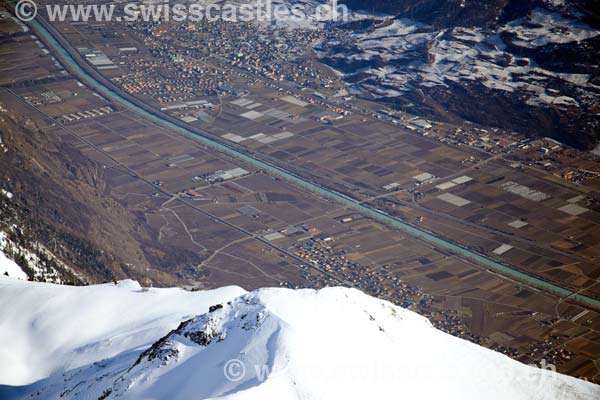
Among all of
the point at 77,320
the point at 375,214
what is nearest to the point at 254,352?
the point at 77,320

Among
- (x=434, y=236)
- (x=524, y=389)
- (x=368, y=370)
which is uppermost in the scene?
(x=368, y=370)

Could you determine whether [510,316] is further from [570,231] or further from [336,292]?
[336,292]

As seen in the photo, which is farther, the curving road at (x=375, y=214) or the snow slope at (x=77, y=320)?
the curving road at (x=375, y=214)

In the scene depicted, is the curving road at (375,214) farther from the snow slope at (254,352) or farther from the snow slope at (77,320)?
the snow slope at (77,320)

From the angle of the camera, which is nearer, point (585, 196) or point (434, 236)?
point (434, 236)

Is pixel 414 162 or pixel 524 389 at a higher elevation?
A: pixel 524 389

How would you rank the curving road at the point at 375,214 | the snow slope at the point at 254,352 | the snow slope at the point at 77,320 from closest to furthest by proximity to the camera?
the snow slope at the point at 254,352 < the snow slope at the point at 77,320 < the curving road at the point at 375,214

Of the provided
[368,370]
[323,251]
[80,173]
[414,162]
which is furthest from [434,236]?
[368,370]

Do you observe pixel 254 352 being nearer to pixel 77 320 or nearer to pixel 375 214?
pixel 77 320

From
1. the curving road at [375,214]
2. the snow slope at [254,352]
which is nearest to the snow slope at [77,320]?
the snow slope at [254,352]
